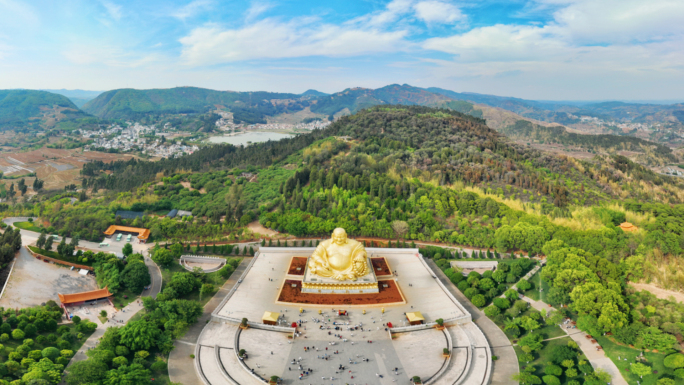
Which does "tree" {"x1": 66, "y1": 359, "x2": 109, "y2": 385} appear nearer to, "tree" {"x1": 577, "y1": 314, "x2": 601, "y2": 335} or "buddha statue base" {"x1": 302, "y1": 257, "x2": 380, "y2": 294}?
"buddha statue base" {"x1": 302, "y1": 257, "x2": 380, "y2": 294}

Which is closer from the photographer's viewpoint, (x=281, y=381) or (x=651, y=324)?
(x=281, y=381)

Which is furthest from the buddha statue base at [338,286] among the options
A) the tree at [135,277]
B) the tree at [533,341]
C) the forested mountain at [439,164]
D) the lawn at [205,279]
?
the forested mountain at [439,164]

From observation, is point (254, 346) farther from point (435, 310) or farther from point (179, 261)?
point (179, 261)

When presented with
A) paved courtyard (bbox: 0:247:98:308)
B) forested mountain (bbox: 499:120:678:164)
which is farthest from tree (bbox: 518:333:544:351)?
forested mountain (bbox: 499:120:678:164)

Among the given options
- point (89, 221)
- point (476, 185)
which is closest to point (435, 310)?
point (476, 185)

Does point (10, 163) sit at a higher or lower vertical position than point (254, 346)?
higher
